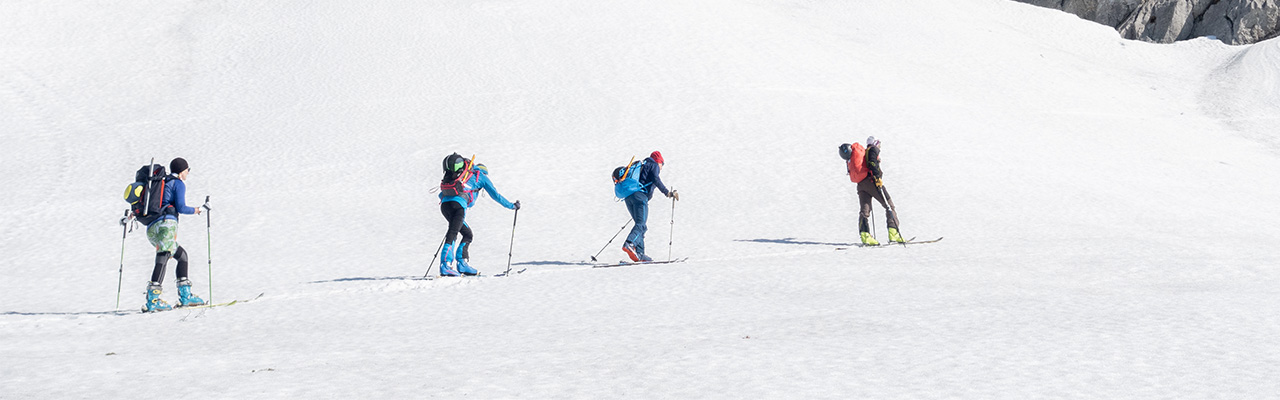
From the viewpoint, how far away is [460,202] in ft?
36.4

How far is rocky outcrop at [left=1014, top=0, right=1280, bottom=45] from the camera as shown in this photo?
43.2 m

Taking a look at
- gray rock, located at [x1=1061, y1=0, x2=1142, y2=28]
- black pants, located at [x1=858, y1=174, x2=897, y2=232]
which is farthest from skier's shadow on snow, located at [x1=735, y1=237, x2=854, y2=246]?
gray rock, located at [x1=1061, y1=0, x2=1142, y2=28]

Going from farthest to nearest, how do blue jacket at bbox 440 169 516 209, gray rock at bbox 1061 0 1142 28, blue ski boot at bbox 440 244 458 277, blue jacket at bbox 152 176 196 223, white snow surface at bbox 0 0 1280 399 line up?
gray rock at bbox 1061 0 1142 28, blue ski boot at bbox 440 244 458 277, blue jacket at bbox 440 169 516 209, blue jacket at bbox 152 176 196 223, white snow surface at bbox 0 0 1280 399

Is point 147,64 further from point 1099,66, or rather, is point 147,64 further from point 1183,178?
point 1099,66

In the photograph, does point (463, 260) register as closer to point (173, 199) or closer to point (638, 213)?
point (638, 213)

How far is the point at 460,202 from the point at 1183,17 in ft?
148

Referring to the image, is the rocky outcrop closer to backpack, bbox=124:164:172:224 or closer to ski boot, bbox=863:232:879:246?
ski boot, bbox=863:232:879:246

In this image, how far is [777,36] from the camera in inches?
1361

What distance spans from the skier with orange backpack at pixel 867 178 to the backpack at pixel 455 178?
5.67 m

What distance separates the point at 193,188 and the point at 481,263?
926cm

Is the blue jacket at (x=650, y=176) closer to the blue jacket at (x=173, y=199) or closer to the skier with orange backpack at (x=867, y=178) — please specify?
the skier with orange backpack at (x=867, y=178)

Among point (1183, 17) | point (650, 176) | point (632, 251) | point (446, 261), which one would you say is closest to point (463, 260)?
point (446, 261)

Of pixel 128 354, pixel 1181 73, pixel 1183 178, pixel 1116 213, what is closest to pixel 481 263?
pixel 128 354

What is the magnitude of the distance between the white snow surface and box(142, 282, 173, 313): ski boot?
0.29m
